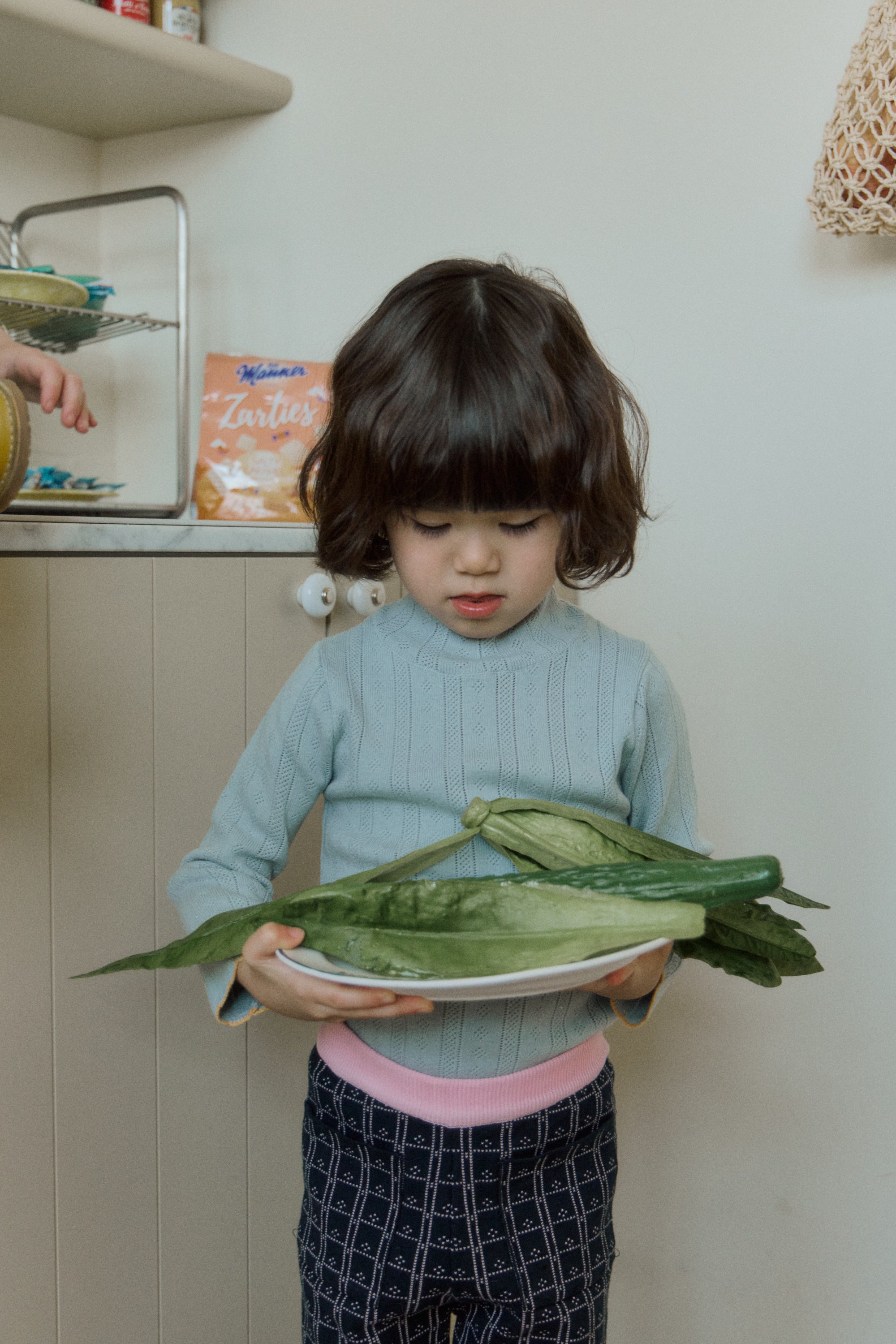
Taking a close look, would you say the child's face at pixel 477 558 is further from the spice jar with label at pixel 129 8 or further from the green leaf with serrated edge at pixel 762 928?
the spice jar with label at pixel 129 8

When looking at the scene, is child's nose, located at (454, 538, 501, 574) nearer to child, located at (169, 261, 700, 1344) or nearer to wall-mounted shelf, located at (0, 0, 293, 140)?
child, located at (169, 261, 700, 1344)

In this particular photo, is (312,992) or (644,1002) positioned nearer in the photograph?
Result: (312,992)

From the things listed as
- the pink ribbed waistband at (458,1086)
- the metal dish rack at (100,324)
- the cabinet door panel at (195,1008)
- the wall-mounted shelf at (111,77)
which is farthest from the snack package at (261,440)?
the pink ribbed waistband at (458,1086)

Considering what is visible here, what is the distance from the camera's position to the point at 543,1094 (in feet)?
2.51

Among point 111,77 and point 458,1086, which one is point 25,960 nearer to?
point 458,1086

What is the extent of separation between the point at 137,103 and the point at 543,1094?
4.32ft

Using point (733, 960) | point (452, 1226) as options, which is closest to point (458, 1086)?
point (452, 1226)

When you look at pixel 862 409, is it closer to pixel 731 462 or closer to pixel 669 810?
pixel 731 462

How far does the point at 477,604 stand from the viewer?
0.73 meters

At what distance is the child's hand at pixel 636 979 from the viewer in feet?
2.28

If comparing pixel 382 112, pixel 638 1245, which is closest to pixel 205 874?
pixel 638 1245

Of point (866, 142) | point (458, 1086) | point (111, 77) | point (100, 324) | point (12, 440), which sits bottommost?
point (458, 1086)

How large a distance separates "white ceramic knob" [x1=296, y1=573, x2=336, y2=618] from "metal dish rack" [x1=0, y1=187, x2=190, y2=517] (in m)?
0.20

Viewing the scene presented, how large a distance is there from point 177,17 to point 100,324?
42 centimetres
